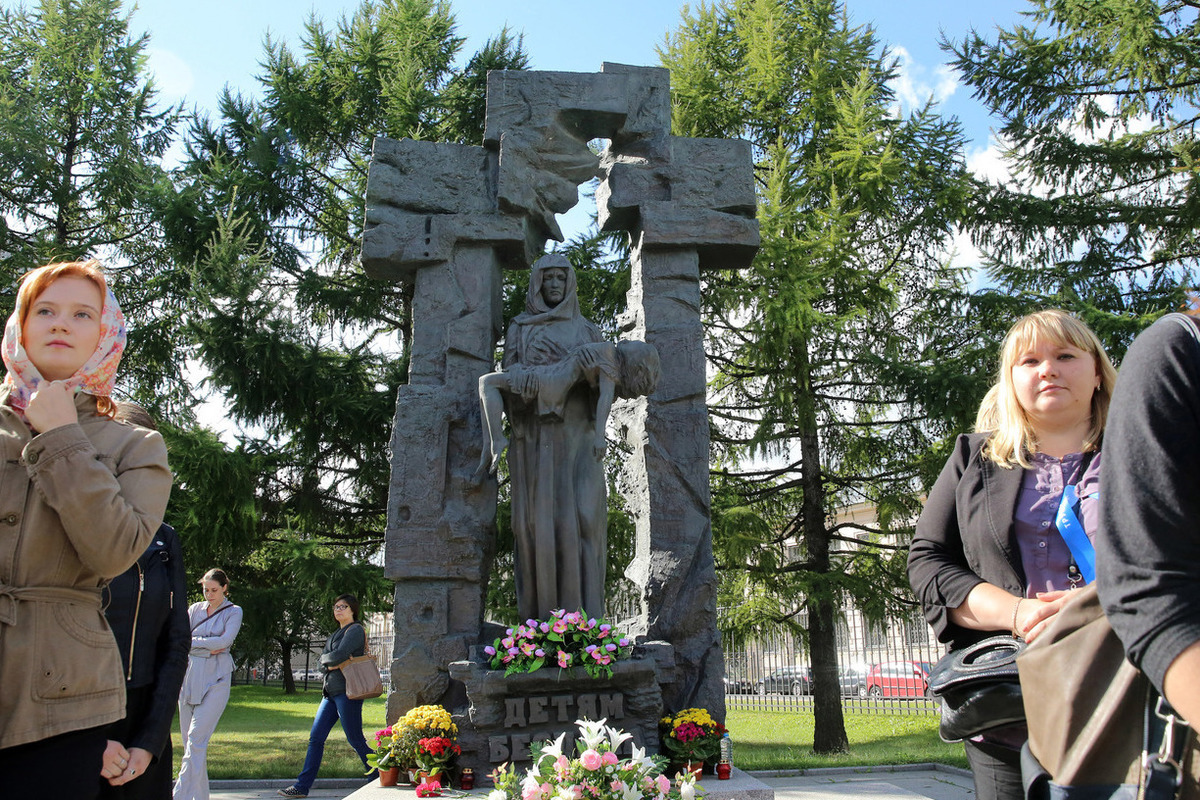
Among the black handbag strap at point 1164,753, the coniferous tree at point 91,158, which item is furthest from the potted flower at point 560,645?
the coniferous tree at point 91,158

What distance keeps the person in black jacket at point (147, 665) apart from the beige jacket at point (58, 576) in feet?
0.97

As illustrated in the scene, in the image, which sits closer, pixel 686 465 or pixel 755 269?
pixel 686 465

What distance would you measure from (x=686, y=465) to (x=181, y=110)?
1321cm

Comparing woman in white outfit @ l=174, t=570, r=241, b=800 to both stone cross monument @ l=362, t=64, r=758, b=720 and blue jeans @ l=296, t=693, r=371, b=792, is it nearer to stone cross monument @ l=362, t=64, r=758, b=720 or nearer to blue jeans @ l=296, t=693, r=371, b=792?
blue jeans @ l=296, t=693, r=371, b=792

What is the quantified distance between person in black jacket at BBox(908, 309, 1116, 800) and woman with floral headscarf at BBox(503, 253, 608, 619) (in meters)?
3.08

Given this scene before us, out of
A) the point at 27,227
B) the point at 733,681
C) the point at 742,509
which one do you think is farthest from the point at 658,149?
the point at 733,681

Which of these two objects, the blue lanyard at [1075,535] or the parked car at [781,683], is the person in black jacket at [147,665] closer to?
the blue lanyard at [1075,535]

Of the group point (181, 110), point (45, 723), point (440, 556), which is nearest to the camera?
point (45, 723)

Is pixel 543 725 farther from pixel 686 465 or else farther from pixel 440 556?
pixel 686 465

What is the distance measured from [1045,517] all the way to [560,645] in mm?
3194

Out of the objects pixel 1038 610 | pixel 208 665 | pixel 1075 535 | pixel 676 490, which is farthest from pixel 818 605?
pixel 1038 610

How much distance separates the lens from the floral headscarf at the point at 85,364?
87.4 inches

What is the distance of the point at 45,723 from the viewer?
6.45 ft

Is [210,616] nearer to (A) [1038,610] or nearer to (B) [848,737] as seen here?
(A) [1038,610]
